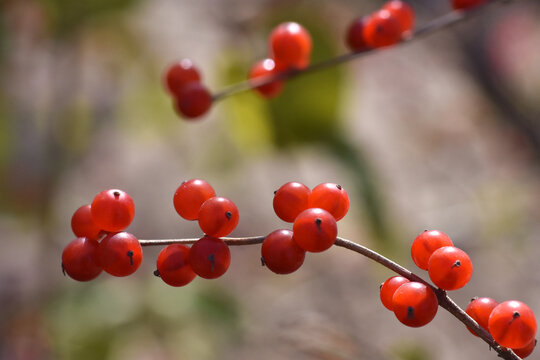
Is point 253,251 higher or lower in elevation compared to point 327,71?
lower

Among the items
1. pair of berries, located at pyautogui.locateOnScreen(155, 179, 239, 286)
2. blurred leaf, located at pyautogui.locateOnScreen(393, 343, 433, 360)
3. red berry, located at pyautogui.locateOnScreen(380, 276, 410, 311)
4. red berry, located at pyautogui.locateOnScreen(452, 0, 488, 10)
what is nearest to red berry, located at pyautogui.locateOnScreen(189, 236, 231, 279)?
pair of berries, located at pyautogui.locateOnScreen(155, 179, 239, 286)

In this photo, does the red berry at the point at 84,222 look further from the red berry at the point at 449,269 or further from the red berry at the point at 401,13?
the red berry at the point at 401,13

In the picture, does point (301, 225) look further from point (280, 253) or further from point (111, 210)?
point (111, 210)

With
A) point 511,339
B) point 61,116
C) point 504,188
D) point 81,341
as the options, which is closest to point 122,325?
point 81,341

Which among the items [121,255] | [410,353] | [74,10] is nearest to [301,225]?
[121,255]

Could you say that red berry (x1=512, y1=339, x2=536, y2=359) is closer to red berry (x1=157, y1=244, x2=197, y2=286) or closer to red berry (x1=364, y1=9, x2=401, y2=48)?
red berry (x1=157, y1=244, x2=197, y2=286)

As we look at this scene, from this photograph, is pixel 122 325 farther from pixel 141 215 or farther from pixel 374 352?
pixel 141 215
